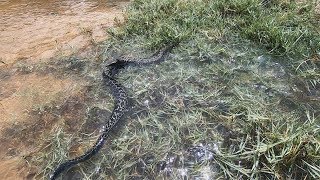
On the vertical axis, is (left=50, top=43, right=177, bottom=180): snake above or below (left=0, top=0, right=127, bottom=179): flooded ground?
above

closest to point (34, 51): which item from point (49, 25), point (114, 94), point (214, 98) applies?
point (49, 25)

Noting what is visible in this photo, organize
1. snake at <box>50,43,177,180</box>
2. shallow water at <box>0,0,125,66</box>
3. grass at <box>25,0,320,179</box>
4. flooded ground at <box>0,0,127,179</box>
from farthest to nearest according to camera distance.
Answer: shallow water at <box>0,0,125,66</box> < flooded ground at <box>0,0,127,179</box> < snake at <box>50,43,177,180</box> < grass at <box>25,0,320,179</box>

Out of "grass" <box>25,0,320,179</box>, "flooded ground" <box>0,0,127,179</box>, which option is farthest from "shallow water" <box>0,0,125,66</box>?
"grass" <box>25,0,320,179</box>

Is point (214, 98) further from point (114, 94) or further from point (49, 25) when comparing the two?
point (49, 25)

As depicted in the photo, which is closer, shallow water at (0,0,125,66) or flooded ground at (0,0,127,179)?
flooded ground at (0,0,127,179)

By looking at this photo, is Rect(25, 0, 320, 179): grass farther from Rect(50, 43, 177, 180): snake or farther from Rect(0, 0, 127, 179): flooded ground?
Rect(0, 0, 127, 179): flooded ground

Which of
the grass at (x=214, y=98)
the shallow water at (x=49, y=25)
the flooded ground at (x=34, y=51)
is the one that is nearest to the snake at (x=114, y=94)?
the grass at (x=214, y=98)
